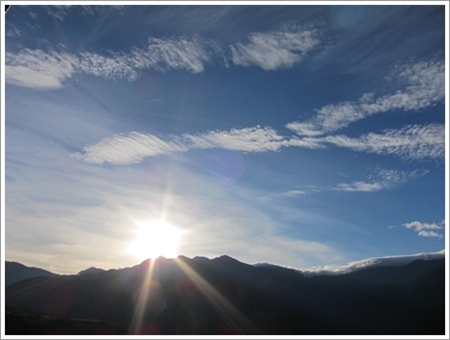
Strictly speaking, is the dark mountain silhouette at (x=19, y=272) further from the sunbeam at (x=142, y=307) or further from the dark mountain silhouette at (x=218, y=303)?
the sunbeam at (x=142, y=307)

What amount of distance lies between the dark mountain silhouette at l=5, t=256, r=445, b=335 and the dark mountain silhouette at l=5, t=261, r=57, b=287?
5401 cm

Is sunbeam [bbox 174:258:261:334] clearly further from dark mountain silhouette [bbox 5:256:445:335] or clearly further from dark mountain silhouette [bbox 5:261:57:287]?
dark mountain silhouette [bbox 5:261:57:287]

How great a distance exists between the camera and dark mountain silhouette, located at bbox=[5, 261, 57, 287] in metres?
148

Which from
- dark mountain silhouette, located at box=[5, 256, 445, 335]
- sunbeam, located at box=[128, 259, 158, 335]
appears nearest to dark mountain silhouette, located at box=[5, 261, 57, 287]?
dark mountain silhouette, located at box=[5, 256, 445, 335]

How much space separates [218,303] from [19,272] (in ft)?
370

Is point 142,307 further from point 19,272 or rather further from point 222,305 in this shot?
point 19,272

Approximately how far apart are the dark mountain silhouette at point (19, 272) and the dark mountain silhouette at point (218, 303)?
177 feet

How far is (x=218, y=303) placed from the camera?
91.9 meters

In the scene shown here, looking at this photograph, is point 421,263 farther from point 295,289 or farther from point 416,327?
point 416,327

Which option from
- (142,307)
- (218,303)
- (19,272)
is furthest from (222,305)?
(19,272)

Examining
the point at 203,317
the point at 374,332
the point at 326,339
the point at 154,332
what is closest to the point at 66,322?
the point at 154,332

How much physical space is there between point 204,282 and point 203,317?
67.6 feet

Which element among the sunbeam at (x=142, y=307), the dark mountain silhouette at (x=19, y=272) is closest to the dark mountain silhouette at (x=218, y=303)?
the sunbeam at (x=142, y=307)

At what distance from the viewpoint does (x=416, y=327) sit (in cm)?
7962
